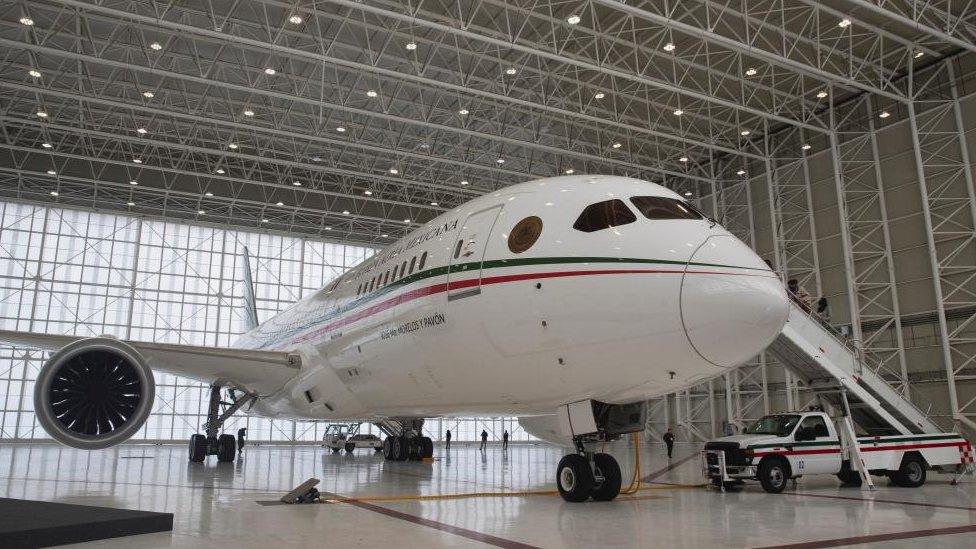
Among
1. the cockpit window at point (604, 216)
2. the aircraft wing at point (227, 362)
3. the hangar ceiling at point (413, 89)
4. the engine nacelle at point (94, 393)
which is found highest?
the hangar ceiling at point (413, 89)

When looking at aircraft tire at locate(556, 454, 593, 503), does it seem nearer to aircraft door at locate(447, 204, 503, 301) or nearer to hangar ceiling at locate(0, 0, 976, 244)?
aircraft door at locate(447, 204, 503, 301)

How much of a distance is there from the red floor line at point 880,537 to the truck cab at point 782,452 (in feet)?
15.1

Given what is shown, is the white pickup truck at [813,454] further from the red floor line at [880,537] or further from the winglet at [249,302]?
Answer: the winglet at [249,302]

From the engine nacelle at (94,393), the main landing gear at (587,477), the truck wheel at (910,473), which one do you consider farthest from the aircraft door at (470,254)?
the truck wheel at (910,473)

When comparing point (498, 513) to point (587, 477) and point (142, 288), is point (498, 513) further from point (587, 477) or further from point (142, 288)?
point (142, 288)

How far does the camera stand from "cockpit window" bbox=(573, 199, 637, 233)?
7.14 metres

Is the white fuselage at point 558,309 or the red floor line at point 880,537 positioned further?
the white fuselage at point 558,309

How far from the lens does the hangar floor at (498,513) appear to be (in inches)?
210

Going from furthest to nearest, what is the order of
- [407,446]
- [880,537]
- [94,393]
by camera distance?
1. [407,446]
2. [94,393]
3. [880,537]

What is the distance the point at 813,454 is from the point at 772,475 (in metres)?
1.25

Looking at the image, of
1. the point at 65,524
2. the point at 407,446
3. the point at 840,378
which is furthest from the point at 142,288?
the point at 65,524

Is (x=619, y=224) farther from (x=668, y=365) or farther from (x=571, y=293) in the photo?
(x=668, y=365)

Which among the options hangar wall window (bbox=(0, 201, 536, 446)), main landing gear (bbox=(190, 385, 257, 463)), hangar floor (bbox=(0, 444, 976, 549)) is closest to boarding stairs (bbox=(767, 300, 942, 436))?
hangar floor (bbox=(0, 444, 976, 549))

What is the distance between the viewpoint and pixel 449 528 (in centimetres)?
592
